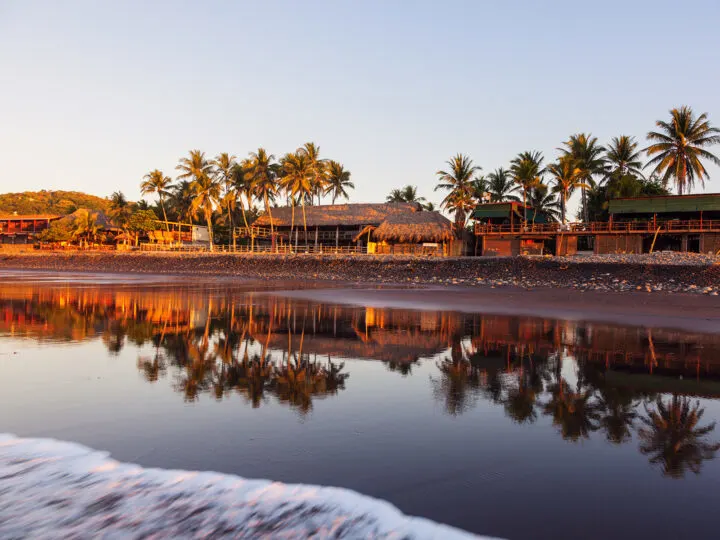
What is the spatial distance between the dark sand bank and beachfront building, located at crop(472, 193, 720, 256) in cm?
582

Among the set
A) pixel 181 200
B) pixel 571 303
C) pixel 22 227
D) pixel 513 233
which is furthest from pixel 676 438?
pixel 22 227

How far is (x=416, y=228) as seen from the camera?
46.1m

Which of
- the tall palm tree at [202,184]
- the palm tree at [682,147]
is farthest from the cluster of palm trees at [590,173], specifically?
the tall palm tree at [202,184]

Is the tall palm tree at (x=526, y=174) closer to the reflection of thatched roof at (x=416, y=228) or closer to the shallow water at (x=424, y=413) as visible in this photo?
the reflection of thatched roof at (x=416, y=228)

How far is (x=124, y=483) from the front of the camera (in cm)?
414

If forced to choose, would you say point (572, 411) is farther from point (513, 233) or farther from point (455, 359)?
point (513, 233)

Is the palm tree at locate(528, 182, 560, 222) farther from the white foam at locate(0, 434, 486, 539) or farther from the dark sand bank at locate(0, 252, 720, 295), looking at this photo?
the white foam at locate(0, 434, 486, 539)

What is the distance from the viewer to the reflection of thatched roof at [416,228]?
4547 cm

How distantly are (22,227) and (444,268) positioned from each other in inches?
2683

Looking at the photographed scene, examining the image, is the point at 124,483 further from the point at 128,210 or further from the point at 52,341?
the point at 128,210

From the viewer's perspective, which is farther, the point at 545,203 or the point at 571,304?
the point at 545,203

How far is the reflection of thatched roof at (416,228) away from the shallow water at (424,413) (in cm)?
3351

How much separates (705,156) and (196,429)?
4976cm

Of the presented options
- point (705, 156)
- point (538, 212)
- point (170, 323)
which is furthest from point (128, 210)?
point (705, 156)
